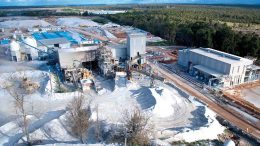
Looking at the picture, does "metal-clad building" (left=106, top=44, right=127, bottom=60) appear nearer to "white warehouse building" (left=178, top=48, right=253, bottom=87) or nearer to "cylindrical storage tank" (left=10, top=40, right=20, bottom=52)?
"white warehouse building" (left=178, top=48, right=253, bottom=87)

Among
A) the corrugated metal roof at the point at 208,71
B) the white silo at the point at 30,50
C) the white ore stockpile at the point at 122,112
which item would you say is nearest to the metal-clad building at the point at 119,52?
the white ore stockpile at the point at 122,112

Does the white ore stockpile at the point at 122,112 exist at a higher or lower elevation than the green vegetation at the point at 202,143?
higher

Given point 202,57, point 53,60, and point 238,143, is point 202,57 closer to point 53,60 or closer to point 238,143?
point 238,143

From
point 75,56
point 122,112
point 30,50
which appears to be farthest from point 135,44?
point 30,50

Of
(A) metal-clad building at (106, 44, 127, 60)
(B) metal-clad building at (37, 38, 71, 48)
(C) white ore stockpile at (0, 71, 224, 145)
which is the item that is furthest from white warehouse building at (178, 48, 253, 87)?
(B) metal-clad building at (37, 38, 71, 48)

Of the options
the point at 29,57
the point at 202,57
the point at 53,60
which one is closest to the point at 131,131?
the point at 202,57

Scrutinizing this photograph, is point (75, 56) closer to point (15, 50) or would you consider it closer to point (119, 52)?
point (119, 52)

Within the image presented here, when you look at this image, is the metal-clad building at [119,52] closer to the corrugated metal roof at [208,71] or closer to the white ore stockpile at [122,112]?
the white ore stockpile at [122,112]
